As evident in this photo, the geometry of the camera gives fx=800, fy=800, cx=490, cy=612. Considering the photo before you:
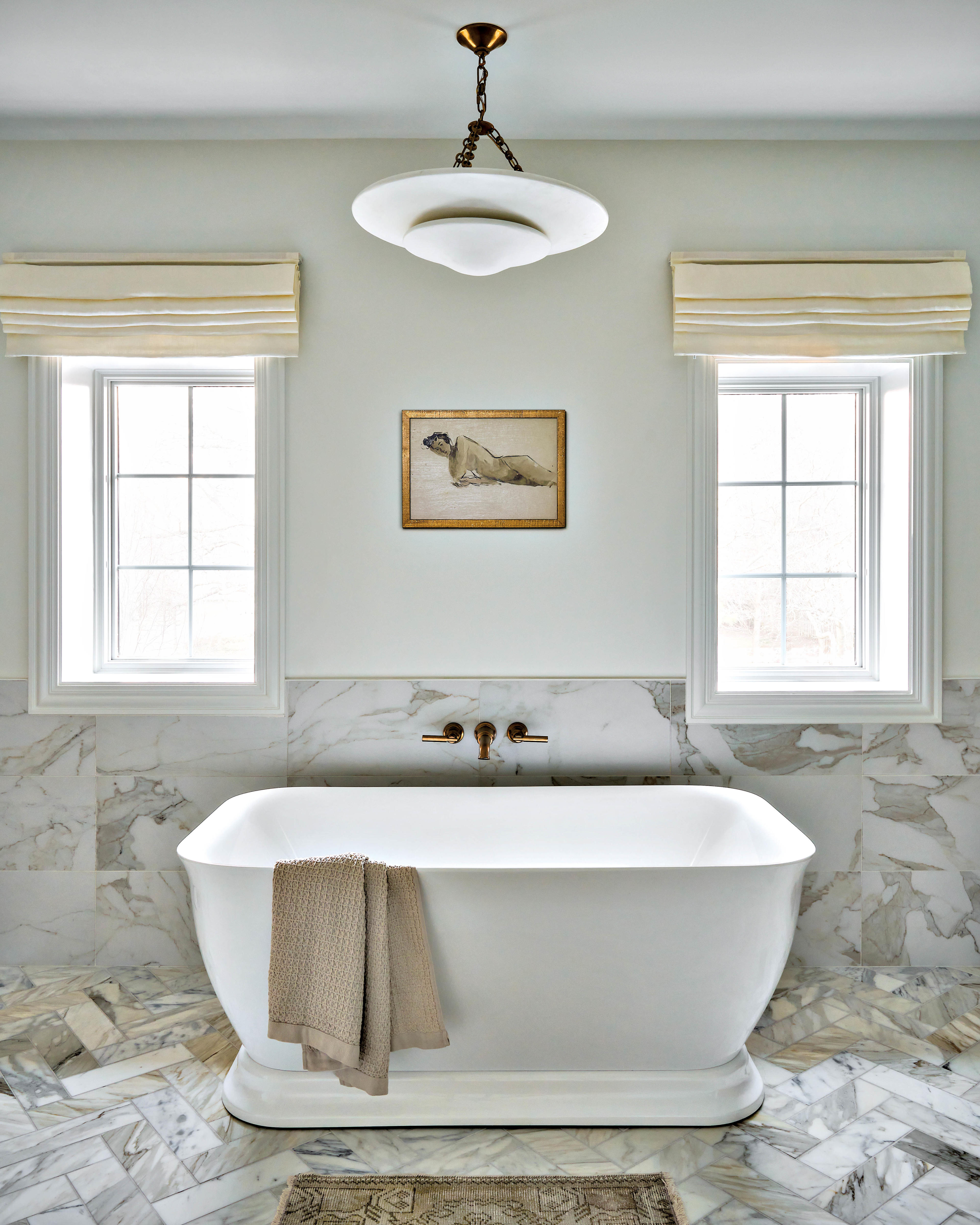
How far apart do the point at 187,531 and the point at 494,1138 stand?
2.05 meters

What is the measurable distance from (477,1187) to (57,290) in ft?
8.84

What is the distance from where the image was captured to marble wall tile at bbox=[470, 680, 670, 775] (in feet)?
8.42

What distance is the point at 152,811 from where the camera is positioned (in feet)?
8.49

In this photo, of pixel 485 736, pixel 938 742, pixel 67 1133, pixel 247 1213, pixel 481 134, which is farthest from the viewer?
pixel 938 742

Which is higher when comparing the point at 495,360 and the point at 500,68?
the point at 500,68

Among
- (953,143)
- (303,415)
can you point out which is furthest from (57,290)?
(953,143)

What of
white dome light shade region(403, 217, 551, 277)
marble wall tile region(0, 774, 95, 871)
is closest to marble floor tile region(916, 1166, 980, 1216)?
white dome light shade region(403, 217, 551, 277)

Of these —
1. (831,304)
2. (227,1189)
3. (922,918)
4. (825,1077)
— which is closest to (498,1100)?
(227,1189)

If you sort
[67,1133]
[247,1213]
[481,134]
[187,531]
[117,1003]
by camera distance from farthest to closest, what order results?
[187,531] < [117,1003] < [481,134] < [67,1133] < [247,1213]

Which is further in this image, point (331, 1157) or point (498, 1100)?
point (498, 1100)

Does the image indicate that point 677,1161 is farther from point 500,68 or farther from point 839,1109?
point 500,68

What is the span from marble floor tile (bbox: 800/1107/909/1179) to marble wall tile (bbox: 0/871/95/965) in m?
2.18

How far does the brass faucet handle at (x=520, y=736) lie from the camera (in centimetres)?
246

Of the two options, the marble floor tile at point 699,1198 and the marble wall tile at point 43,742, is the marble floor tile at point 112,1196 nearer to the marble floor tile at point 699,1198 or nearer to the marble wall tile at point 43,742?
the marble floor tile at point 699,1198
